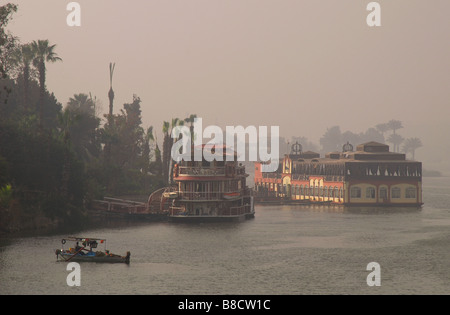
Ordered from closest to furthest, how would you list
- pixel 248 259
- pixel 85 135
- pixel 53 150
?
pixel 248 259
pixel 53 150
pixel 85 135

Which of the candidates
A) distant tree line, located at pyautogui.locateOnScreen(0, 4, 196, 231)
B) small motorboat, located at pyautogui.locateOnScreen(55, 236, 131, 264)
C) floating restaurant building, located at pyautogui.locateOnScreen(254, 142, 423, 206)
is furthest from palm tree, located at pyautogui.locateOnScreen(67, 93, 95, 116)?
small motorboat, located at pyautogui.locateOnScreen(55, 236, 131, 264)

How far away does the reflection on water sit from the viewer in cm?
5294

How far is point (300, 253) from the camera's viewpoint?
2798 inches

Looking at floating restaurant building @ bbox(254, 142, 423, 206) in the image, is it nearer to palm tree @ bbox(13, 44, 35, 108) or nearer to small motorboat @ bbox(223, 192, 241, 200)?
small motorboat @ bbox(223, 192, 241, 200)

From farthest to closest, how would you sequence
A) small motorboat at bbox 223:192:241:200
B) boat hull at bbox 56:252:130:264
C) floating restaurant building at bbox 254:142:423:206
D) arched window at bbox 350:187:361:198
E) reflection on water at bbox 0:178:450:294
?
arched window at bbox 350:187:361:198, floating restaurant building at bbox 254:142:423:206, small motorboat at bbox 223:192:241:200, boat hull at bbox 56:252:130:264, reflection on water at bbox 0:178:450:294

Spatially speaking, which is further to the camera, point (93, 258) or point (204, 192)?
point (204, 192)

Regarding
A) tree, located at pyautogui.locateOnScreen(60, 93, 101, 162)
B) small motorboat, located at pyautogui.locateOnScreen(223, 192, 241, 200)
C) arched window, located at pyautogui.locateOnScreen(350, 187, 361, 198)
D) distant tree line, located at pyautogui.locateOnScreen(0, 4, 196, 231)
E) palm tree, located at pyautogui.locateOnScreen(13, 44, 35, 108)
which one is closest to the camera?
distant tree line, located at pyautogui.locateOnScreen(0, 4, 196, 231)

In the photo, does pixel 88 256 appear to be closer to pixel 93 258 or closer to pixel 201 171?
pixel 93 258

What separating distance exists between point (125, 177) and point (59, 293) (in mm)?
76606

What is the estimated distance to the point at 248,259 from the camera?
2618 inches

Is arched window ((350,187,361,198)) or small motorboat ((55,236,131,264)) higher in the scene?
arched window ((350,187,361,198))

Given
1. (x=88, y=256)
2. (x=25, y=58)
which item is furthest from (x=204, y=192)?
(x=25, y=58)

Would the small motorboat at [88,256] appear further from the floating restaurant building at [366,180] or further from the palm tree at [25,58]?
the floating restaurant building at [366,180]
